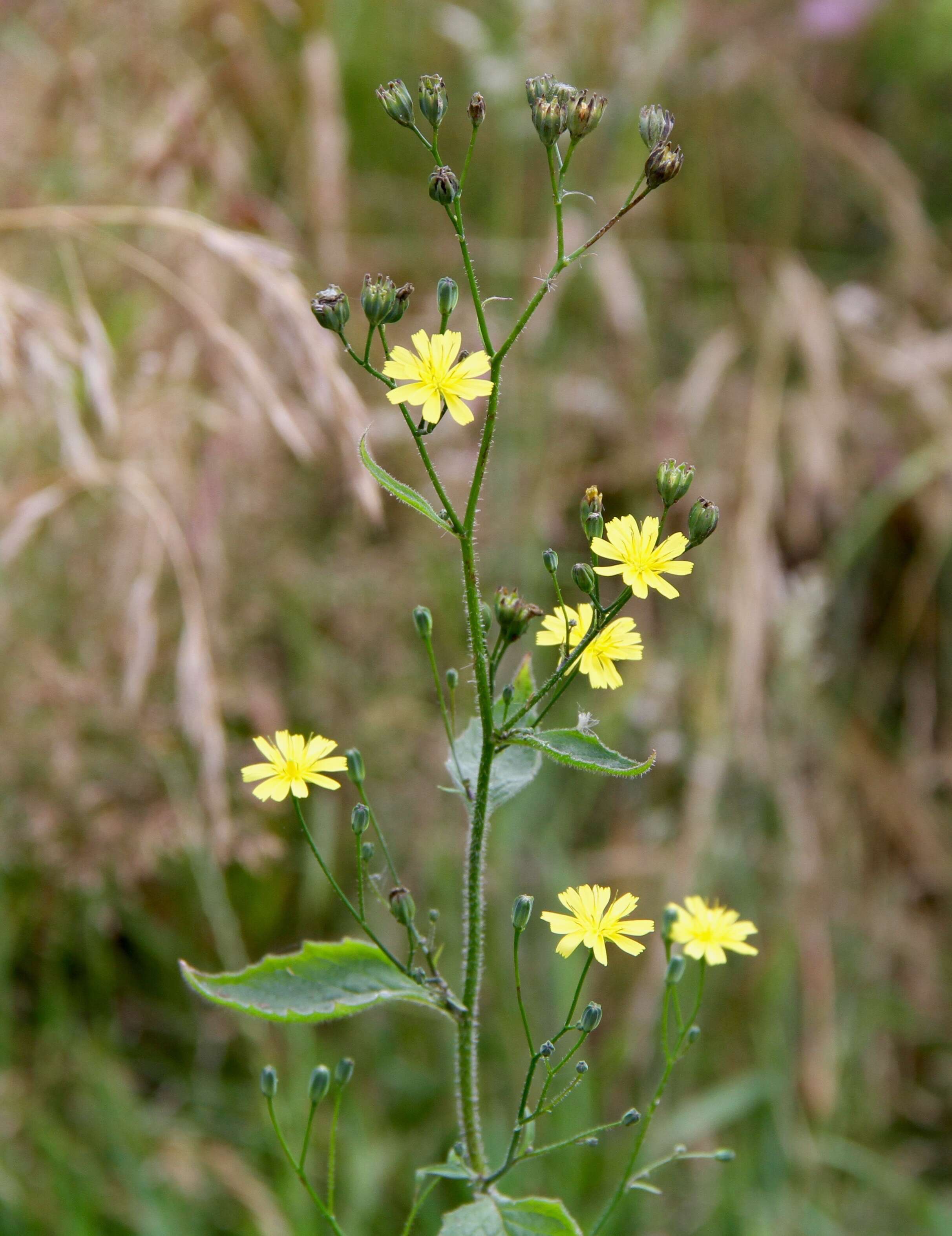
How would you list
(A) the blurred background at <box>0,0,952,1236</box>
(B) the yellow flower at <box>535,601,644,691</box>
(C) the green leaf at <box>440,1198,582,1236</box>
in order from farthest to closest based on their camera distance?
(A) the blurred background at <box>0,0,952,1236</box>
(B) the yellow flower at <box>535,601,644,691</box>
(C) the green leaf at <box>440,1198,582,1236</box>

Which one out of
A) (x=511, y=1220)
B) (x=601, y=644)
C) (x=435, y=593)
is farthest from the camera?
(x=435, y=593)

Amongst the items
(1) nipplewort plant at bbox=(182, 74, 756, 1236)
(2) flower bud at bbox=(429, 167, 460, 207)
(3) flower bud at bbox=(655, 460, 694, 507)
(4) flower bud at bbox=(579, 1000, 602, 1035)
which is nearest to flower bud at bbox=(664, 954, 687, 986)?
(1) nipplewort plant at bbox=(182, 74, 756, 1236)

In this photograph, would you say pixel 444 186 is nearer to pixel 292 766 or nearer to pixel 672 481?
pixel 672 481

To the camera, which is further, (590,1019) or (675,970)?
(675,970)

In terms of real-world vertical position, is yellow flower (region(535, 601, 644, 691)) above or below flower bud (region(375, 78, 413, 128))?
below

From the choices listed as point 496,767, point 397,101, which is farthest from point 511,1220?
point 397,101

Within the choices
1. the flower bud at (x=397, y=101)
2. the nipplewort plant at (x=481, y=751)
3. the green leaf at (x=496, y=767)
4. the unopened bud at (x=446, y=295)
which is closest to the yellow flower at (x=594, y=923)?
the nipplewort plant at (x=481, y=751)

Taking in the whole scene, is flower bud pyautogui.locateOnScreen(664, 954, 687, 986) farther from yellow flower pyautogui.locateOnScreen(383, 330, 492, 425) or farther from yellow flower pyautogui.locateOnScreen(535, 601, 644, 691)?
yellow flower pyautogui.locateOnScreen(383, 330, 492, 425)
